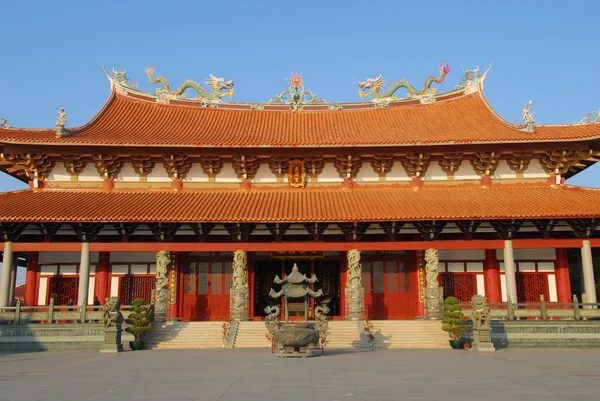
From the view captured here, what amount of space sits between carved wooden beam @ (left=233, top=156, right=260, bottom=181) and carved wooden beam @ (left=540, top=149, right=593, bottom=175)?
12.6 meters

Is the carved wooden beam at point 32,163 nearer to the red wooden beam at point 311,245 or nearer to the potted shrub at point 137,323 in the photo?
the red wooden beam at point 311,245

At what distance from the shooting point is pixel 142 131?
24.6 m

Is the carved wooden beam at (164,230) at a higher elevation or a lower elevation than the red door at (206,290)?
higher

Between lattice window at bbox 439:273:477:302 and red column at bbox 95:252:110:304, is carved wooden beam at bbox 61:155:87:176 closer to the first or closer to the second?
red column at bbox 95:252:110:304

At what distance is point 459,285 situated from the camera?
70.5 ft

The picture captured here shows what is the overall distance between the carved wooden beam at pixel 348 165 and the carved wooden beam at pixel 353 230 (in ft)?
11.4

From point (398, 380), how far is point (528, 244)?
12.6 m

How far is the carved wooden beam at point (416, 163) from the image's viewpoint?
22.7 meters

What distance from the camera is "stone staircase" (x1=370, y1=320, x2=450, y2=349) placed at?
17531mm

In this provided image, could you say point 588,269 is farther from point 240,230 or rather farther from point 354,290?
point 240,230

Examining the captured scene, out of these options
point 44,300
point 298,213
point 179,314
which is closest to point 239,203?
point 298,213

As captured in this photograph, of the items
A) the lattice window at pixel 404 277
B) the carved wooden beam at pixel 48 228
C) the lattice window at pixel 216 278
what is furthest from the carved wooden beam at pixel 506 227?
the carved wooden beam at pixel 48 228

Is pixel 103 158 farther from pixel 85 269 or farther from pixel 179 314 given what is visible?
pixel 179 314

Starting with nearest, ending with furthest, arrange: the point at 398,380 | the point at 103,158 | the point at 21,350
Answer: the point at 398,380
the point at 21,350
the point at 103,158
